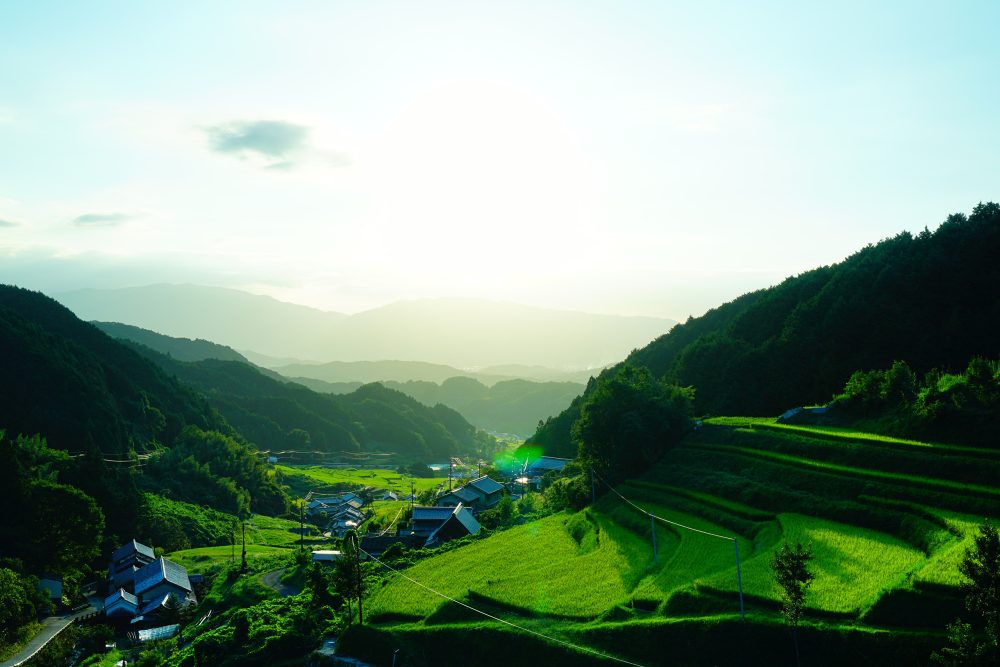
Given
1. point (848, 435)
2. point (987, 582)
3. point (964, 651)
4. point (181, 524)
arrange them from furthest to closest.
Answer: point (181, 524), point (848, 435), point (987, 582), point (964, 651)

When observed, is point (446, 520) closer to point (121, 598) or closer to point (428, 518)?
point (428, 518)

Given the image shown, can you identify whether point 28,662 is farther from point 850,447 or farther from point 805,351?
point 805,351

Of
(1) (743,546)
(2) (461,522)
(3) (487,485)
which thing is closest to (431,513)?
(2) (461,522)

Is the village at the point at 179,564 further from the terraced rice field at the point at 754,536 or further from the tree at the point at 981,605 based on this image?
the tree at the point at 981,605

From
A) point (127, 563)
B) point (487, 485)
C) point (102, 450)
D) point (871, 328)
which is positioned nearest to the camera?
point (127, 563)

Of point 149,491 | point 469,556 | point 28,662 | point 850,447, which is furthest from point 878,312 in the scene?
point 149,491

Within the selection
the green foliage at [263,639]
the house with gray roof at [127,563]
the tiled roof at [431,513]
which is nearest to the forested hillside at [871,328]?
the tiled roof at [431,513]
